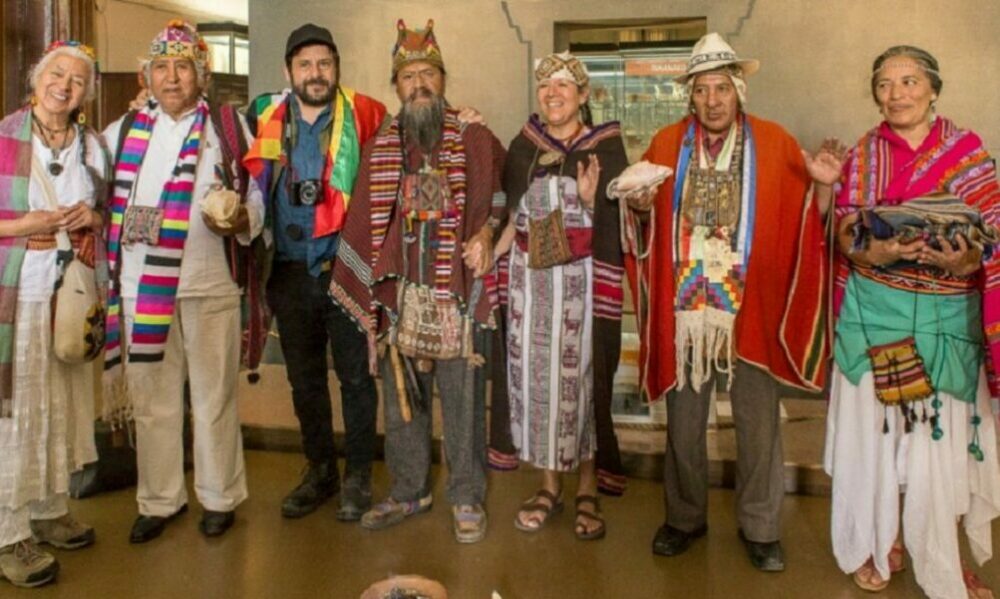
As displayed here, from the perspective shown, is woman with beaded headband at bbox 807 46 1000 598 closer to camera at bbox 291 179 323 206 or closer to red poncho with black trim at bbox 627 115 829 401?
red poncho with black trim at bbox 627 115 829 401

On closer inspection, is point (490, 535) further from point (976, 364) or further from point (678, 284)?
point (976, 364)

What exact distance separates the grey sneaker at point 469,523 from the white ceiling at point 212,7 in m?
6.63

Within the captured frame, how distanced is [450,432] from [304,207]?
102cm

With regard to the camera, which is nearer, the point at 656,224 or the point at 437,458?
the point at 656,224

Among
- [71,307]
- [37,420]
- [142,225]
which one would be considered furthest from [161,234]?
[37,420]

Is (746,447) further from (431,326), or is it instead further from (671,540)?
(431,326)

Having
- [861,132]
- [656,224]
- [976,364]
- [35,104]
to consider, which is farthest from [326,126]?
[861,132]

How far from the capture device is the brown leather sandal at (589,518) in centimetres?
347

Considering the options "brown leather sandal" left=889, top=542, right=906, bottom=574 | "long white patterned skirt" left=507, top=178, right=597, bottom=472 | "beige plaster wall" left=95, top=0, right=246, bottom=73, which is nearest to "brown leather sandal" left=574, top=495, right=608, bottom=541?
"long white patterned skirt" left=507, top=178, right=597, bottom=472

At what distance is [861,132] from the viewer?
5.32 m

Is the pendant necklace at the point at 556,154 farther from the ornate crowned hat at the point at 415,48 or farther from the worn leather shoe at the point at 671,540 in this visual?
the worn leather shoe at the point at 671,540

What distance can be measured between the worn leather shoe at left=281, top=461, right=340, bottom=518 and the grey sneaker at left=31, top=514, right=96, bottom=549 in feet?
2.45

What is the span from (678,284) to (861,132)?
110 inches

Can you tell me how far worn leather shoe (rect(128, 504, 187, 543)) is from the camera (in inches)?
136
